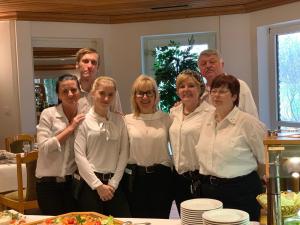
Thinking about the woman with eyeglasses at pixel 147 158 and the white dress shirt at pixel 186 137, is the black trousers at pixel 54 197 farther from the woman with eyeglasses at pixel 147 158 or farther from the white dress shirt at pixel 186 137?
the white dress shirt at pixel 186 137

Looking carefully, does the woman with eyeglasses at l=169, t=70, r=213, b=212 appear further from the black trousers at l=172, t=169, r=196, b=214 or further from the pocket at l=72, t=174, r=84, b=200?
the pocket at l=72, t=174, r=84, b=200

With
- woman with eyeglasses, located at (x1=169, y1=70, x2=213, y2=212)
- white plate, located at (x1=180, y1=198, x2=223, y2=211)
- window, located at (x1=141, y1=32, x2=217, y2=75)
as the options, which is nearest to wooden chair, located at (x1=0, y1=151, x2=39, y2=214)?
woman with eyeglasses, located at (x1=169, y1=70, x2=213, y2=212)

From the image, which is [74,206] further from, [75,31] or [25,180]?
[75,31]

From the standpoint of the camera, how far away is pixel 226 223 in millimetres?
1630

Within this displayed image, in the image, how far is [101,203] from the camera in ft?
8.70

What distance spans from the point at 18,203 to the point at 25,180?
378mm

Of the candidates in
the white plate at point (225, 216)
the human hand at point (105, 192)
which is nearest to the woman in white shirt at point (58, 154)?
the human hand at point (105, 192)

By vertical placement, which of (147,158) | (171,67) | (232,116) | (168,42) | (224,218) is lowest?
(224,218)

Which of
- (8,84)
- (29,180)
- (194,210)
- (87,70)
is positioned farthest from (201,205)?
(8,84)

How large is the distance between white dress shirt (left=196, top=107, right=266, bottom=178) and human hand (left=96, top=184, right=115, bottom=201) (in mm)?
599

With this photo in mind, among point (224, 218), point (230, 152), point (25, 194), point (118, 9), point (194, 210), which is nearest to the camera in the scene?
point (224, 218)

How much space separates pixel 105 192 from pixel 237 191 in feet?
2.57

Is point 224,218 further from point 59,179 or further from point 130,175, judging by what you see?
point 59,179

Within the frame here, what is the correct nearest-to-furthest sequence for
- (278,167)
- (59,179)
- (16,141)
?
(278,167), (59,179), (16,141)
